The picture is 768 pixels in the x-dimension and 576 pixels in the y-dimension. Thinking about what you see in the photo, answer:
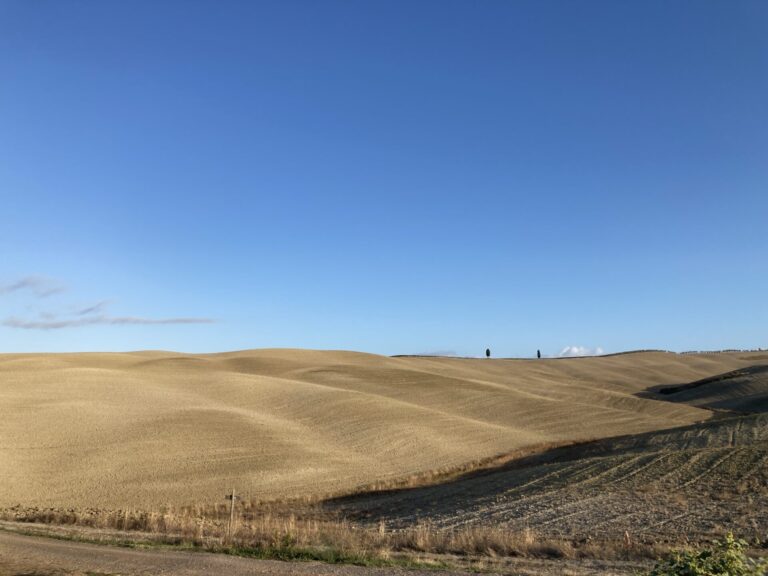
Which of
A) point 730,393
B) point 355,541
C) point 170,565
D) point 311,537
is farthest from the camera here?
point 730,393

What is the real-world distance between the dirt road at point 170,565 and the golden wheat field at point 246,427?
13.1 meters

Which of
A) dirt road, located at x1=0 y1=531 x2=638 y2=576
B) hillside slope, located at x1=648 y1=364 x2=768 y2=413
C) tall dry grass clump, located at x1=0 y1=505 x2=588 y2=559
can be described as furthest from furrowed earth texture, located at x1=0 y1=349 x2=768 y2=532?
dirt road, located at x1=0 y1=531 x2=638 y2=576

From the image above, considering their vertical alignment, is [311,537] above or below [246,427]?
below

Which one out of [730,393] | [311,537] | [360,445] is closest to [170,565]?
[311,537]

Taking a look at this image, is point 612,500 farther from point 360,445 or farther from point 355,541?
point 360,445

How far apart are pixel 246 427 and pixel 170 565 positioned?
29392mm

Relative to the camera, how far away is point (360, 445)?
41.5 meters

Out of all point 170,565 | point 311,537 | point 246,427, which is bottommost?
point 311,537

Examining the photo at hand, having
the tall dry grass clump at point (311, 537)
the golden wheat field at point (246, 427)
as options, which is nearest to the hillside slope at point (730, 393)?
the golden wheat field at point (246, 427)

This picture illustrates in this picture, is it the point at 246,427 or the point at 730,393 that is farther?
the point at 730,393

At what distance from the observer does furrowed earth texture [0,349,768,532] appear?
25.4 meters

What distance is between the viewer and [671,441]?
1508 inches

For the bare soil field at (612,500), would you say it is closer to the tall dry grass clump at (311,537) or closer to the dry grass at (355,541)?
the dry grass at (355,541)

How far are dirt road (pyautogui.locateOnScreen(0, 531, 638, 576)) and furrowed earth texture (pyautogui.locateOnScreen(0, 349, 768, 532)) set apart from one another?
5608 mm
